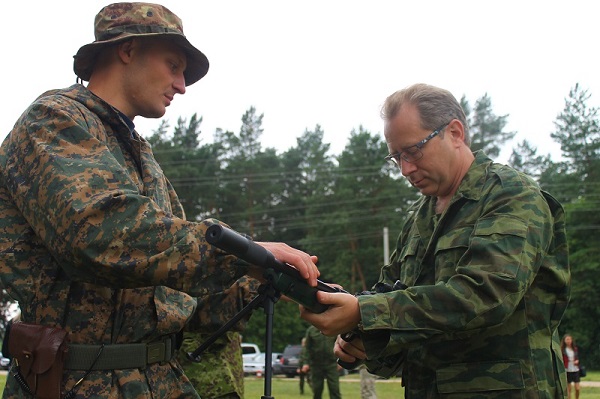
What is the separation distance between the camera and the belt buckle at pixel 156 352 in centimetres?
317

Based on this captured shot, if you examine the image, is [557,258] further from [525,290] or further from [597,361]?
[597,361]

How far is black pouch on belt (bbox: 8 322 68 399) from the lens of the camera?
2908 millimetres

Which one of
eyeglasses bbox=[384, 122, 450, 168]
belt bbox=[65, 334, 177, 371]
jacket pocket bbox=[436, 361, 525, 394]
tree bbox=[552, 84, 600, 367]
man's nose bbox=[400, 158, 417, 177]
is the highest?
tree bbox=[552, 84, 600, 367]

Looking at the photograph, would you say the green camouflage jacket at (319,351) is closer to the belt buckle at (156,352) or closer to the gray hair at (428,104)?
the gray hair at (428,104)

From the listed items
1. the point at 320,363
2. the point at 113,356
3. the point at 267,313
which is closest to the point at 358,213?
the point at 320,363

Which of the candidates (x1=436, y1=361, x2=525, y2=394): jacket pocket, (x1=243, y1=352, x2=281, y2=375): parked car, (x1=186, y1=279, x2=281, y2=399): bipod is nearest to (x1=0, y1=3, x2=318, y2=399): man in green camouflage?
(x1=186, y1=279, x2=281, y2=399): bipod

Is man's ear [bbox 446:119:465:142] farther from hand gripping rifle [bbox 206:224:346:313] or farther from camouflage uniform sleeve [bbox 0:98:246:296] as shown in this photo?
camouflage uniform sleeve [bbox 0:98:246:296]

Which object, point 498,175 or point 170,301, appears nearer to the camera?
point 170,301

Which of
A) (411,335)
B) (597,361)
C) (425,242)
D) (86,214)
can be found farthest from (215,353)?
(597,361)

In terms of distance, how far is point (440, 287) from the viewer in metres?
A: 3.54

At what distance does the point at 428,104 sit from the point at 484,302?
120 cm

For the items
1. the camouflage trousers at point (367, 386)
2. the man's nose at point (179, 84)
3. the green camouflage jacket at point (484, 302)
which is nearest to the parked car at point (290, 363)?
the camouflage trousers at point (367, 386)

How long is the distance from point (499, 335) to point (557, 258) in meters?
0.53

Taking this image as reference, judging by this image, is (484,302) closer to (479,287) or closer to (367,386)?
(479,287)
